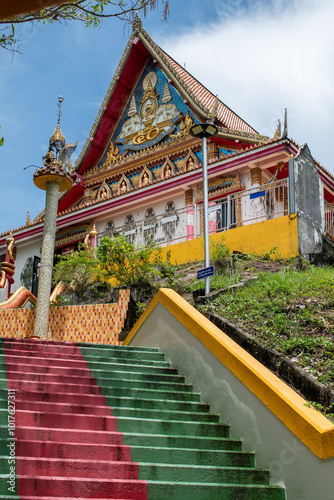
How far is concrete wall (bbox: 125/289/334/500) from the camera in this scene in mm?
3812

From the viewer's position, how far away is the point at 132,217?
16.0m

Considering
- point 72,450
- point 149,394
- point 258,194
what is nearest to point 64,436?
point 72,450

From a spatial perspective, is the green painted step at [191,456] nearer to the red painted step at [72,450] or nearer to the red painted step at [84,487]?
the red painted step at [72,450]

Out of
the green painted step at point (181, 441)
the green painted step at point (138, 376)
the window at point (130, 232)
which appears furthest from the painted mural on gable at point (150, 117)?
the green painted step at point (181, 441)

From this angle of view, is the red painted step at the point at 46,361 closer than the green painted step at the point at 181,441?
No

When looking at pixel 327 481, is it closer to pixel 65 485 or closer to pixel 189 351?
pixel 65 485

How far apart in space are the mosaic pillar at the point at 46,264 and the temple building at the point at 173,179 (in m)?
3.00

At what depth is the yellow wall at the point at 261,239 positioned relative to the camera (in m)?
10.3

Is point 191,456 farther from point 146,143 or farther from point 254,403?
point 146,143

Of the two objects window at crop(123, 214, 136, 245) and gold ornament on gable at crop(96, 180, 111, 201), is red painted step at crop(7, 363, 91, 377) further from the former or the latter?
gold ornament on gable at crop(96, 180, 111, 201)

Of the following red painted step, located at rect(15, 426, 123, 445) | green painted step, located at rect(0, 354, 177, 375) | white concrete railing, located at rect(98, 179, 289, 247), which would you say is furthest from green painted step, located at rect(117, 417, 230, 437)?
white concrete railing, located at rect(98, 179, 289, 247)

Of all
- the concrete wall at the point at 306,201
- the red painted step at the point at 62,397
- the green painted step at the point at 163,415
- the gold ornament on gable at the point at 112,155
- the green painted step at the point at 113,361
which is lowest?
the green painted step at the point at 163,415

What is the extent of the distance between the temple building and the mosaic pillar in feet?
9.86

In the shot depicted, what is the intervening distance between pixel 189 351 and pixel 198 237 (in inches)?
252
